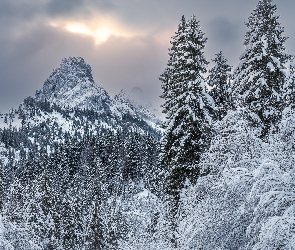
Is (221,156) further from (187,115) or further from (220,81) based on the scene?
(220,81)

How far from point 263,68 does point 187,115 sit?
511 cm

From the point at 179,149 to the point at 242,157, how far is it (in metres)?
7.66

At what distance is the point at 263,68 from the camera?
19.5 meters

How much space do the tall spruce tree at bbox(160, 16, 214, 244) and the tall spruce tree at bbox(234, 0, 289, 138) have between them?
225 centimetres

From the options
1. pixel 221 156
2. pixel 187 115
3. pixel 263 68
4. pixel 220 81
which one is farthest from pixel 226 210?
pixel 220 81

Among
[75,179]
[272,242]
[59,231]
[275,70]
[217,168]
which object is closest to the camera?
[272,242]

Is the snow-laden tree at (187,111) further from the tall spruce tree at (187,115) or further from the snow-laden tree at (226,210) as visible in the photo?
the snow-laden tree at (226,210)

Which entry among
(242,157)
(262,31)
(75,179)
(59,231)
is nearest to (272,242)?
(242,157)

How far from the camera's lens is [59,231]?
46.2m

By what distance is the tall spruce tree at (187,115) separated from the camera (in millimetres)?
19094

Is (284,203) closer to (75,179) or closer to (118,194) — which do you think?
(118,194)

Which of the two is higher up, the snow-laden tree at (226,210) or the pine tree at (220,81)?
the pine tree at (220,81)

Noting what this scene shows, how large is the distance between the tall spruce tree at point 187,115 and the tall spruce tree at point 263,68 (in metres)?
2.25

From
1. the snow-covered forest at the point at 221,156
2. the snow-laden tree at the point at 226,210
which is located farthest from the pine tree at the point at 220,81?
the snow-laden tree at the point at 226,210
